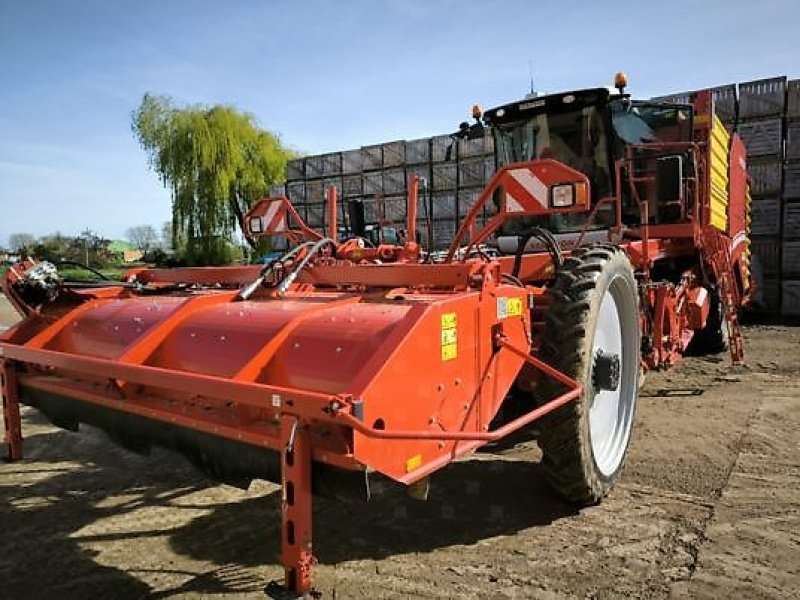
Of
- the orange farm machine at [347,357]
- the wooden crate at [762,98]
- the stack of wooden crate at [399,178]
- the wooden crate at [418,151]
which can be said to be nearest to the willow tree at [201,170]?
the stack of wooden crate at [399,178]

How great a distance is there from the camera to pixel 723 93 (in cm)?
1091

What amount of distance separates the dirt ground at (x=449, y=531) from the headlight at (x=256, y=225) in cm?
164

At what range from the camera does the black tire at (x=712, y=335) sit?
7375 mm

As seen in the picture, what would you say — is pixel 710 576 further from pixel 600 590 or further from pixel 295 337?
pixel 295 337

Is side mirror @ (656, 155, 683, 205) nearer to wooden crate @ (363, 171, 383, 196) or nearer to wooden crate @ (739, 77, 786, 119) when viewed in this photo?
wooden crate @ (739, 77, 786, 119)

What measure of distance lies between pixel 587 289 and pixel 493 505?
→ 1202mm

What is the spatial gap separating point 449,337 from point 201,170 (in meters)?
21.3

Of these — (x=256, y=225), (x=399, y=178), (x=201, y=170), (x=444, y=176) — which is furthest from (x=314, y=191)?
(x=256, y=225)

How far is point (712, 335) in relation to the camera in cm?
766

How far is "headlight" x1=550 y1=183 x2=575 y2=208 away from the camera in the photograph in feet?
9.51

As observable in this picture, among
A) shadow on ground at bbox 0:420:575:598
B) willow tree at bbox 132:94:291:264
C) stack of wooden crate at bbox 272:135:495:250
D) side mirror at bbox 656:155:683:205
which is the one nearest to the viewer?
shadow on ground at bbox 0:420:575:598

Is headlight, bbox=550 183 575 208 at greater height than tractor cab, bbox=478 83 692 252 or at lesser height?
lesser

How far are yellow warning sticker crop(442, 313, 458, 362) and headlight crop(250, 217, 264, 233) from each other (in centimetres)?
250

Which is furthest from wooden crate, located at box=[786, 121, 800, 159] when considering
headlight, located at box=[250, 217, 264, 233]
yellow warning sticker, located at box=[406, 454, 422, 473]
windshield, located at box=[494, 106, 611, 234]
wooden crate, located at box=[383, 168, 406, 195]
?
yellow warning sticker, located at box=[406, 454, 422, 473]
